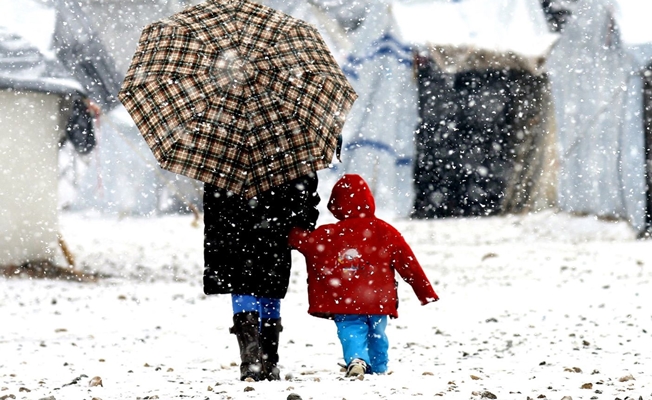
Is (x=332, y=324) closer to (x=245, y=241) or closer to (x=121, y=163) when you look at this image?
(x=245, y=241)

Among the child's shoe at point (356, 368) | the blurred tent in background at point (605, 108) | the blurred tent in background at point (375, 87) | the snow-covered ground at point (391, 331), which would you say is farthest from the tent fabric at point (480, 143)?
the child's shoe at point (356, 368)

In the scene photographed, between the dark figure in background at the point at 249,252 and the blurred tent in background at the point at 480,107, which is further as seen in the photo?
the blurred tent in background at the point at 480,107

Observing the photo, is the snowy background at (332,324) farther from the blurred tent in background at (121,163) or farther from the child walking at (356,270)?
the child walking at (356,270)

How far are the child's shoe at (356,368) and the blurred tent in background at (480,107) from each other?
824 cm

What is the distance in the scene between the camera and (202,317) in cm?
557

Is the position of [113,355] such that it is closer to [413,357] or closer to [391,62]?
[413,357]

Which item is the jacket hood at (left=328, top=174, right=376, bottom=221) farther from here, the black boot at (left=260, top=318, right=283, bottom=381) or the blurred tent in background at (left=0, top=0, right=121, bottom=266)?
the blurred tent in background at (left=0, top=0, right=121, bottom=266)

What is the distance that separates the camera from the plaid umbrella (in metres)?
2.87

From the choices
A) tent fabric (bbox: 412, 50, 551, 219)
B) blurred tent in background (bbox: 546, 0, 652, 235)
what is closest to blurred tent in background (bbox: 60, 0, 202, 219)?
tent fabric (bbox: 412, 50, 551, 219)

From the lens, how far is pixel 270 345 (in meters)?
3.13

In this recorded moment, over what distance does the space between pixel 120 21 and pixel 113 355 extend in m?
6.48

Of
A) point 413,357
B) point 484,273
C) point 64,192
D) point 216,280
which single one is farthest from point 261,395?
point 64,192

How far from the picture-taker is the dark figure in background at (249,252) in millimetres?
3010

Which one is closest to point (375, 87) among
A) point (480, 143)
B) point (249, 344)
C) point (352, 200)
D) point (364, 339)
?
point (480, 143)
